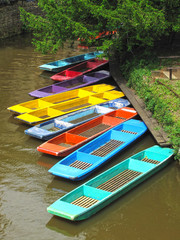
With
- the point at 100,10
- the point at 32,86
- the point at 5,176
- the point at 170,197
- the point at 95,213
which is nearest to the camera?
the point at 95,213

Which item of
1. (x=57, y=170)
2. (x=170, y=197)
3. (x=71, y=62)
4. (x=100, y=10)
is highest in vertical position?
(x=100, y=10)

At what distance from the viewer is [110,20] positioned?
1302 cm

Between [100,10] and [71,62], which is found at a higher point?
[100,10]

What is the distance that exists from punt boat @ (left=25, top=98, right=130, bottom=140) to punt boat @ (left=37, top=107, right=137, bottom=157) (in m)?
0.24

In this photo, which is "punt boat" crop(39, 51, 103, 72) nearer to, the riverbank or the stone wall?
the riverbank

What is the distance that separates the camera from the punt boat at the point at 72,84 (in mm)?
13773

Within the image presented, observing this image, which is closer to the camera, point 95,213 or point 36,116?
point 95,213

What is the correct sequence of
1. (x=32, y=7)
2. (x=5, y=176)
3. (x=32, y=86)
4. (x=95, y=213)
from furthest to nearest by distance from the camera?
(x=32, y=7), (x=32, y=86), (x=5, y=176), (x=95, y=213)

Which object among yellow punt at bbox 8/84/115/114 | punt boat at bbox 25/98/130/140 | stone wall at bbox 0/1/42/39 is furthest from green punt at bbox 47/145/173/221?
stone wall at bbox 0/1/42/39

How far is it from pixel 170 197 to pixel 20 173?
3.72 metres

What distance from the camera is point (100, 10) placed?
13.0 m

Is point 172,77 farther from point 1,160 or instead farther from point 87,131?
point 1,160

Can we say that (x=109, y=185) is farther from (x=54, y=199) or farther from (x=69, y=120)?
(x=69, y=120)

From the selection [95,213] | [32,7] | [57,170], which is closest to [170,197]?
[95,213]
